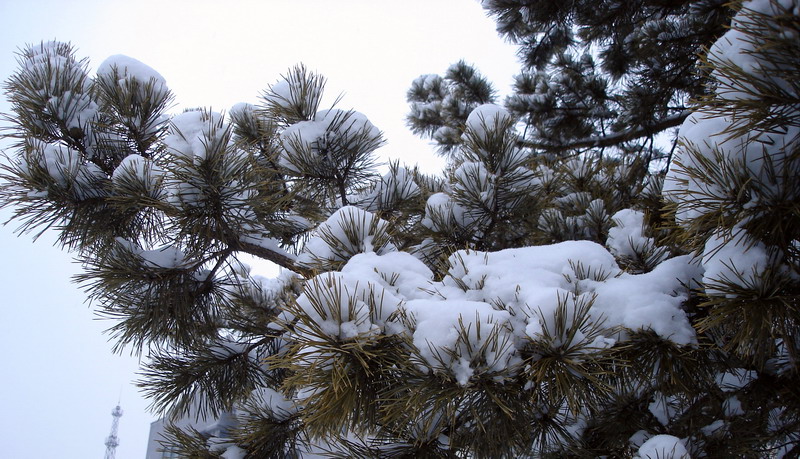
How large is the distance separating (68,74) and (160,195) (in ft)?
2.21

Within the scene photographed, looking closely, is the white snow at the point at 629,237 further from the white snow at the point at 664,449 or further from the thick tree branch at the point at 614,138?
the thick tree branch at the point at 614,138

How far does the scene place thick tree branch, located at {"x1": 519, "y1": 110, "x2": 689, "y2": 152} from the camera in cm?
357

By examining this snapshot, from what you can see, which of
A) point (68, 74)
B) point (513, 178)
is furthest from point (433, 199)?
point (68, 74)

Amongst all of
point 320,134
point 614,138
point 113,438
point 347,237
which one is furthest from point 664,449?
point 113,438

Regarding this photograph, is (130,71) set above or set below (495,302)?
above

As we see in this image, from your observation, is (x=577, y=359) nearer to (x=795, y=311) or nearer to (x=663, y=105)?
(x=795, y=311)

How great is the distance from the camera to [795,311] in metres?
0.79

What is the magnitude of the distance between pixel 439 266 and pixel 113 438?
42.7 metres

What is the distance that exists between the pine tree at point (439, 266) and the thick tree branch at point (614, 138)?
1.55 metres

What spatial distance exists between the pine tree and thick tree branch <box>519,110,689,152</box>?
5.10 feet

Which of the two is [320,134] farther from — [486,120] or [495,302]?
[495,302]

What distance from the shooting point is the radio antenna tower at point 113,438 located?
32.8 metres

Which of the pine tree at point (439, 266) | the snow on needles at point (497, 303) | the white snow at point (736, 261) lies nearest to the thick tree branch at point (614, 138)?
the pine tree at point (439, 266)

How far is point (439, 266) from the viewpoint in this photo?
4.00 feet
